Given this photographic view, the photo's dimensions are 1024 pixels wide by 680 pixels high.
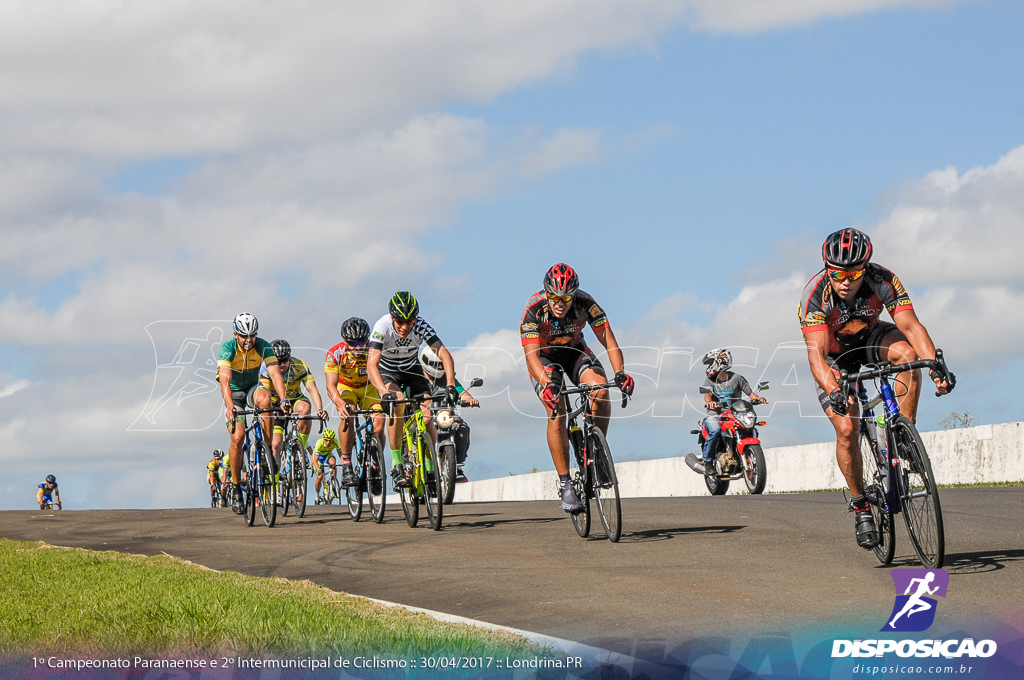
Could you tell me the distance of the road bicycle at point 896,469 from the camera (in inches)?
298

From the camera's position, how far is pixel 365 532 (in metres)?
13.3

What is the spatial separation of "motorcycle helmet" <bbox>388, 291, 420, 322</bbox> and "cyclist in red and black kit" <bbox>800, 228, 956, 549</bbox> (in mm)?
5572

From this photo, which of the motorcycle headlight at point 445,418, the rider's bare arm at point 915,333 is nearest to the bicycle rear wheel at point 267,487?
the motorcycle headlight at point 445,418

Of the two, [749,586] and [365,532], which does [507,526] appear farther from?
[749,586]

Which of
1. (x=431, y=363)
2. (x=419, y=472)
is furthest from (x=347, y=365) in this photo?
(x=419, y=472)

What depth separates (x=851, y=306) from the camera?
8.57 meters

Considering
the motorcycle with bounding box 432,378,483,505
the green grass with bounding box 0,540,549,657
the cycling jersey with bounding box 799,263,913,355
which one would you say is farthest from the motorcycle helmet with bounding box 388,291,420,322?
the cycling jersey with bounding box 799,263,913,355

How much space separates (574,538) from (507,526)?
79.7 inches

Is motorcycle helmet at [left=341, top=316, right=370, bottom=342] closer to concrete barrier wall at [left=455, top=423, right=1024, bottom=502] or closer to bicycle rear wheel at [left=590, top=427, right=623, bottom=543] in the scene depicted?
bicycle rear wheel at [left=590, top=427, right=623, bottom=543]

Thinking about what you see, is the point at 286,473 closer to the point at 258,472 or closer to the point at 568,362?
the point at 258,472

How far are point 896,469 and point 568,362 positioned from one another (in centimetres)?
365

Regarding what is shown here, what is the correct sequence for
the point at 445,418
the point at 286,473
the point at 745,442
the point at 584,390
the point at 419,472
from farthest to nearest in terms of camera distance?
the point at 745,442 < the point at 286,473 < the point at 419,472 < the point at 445,418 < the point at 584,390

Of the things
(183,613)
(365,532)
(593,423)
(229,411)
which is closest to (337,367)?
(229,411)

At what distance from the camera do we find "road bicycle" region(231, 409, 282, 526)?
14.9 metres
